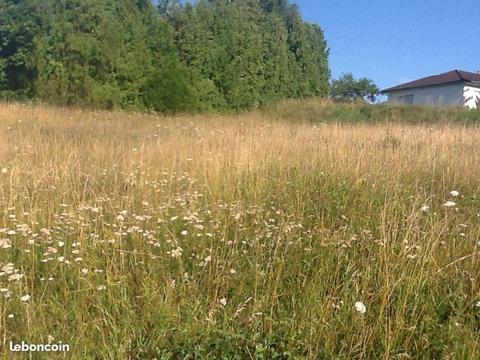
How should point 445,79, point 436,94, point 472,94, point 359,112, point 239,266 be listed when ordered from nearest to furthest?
point 239,266 → point 359,112 → point 472,94 → point 436,94 → point 445,79

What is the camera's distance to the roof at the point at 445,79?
103 ft

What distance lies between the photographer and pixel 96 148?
5.91 m

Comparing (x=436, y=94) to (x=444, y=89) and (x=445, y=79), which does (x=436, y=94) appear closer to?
(x=444, y=89)

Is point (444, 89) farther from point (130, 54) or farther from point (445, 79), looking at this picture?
point (130, 54)

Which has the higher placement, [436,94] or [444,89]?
[444,89]

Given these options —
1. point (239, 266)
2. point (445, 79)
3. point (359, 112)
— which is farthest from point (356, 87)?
point (239, 266)

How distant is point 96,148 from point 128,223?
3453 mm

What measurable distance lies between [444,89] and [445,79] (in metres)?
1.34

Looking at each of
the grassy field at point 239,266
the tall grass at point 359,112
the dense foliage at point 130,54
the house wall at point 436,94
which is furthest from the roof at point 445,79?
the grassy field at point 239,266

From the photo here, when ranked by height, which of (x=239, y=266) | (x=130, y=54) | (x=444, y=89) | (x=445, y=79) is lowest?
(x=239, y=266)

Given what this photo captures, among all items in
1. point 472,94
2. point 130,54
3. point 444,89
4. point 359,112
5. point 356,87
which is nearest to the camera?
point 130,54

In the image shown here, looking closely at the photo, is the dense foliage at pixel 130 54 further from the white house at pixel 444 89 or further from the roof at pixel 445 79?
the roof at pixel 445 79

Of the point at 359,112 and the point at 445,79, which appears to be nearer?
the point at 359,112

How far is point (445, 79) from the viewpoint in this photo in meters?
33.4
